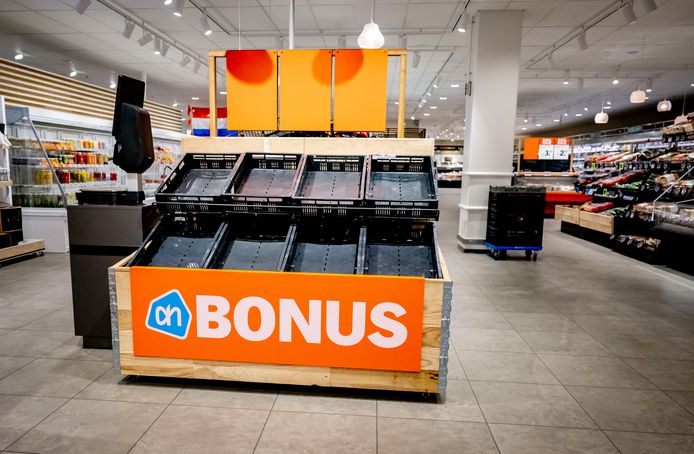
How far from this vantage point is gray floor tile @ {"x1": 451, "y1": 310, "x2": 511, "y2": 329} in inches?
151

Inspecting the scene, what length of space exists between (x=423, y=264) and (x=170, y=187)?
1.85m

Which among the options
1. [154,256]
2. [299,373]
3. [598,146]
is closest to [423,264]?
[299,373]

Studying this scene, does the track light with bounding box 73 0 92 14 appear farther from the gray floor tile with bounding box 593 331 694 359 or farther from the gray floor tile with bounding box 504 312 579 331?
the gray floor tile with bounding box 593 331 694 359

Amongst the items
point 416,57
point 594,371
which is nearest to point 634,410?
point 594,371

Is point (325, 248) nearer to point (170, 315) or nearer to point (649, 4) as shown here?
point (170, 315)

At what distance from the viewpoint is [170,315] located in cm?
256

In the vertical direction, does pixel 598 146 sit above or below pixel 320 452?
above

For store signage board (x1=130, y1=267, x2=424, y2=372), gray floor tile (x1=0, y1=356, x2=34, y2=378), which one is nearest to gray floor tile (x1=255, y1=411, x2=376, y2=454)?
store signage board (x1=130, y1=267, x2=424, y2=372)

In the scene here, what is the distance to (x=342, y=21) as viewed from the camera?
7.34 meters

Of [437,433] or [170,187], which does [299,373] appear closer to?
[437,433]

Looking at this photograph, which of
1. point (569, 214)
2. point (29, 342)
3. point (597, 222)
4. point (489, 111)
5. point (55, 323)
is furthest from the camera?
point (569, 214)

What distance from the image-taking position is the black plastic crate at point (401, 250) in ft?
8.71

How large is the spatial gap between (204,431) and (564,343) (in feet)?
9.52

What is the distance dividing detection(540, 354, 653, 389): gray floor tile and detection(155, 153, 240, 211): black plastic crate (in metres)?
2.70
